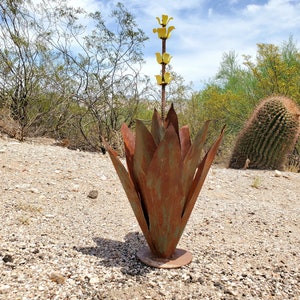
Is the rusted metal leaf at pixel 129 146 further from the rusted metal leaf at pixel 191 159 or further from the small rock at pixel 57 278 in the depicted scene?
the small rock at pixel 57 278

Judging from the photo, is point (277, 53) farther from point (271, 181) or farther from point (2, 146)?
point (2, 146)

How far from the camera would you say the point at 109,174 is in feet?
14.1

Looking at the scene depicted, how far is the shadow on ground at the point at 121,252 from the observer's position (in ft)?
6.98

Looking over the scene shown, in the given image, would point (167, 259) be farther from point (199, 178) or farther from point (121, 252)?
point (199, 178)

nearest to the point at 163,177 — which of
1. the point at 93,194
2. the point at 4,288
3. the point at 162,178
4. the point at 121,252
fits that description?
the point at 162,178

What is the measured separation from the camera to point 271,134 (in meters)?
5.91

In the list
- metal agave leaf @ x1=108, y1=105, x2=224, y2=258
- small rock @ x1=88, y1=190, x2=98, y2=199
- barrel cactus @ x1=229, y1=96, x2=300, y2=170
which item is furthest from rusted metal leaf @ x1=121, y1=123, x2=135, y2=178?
barrel cactus @ x1=229, y1=96, x2=300, y2=170

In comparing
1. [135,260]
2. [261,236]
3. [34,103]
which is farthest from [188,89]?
[135,260]

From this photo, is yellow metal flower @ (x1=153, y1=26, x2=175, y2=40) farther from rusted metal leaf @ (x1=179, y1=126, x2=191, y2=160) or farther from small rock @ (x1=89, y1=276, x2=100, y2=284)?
small rock @ (x1=89, y1=276, x2=100, y2=284)

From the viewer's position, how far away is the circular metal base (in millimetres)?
2148

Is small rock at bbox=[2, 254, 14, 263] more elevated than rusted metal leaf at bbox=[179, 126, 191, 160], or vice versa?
rusted metal leaf at bbox=[179, 126, 191, 160]

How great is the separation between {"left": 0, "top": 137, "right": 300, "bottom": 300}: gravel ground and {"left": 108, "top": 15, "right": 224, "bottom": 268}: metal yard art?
0.57 feet

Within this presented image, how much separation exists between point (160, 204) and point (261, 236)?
3.82ft

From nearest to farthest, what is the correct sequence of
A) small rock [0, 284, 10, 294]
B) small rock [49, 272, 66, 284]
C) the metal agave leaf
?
small rock [0, 284, 10, 294], small rock [49, 272, 66, 284], the metal agave leaf
